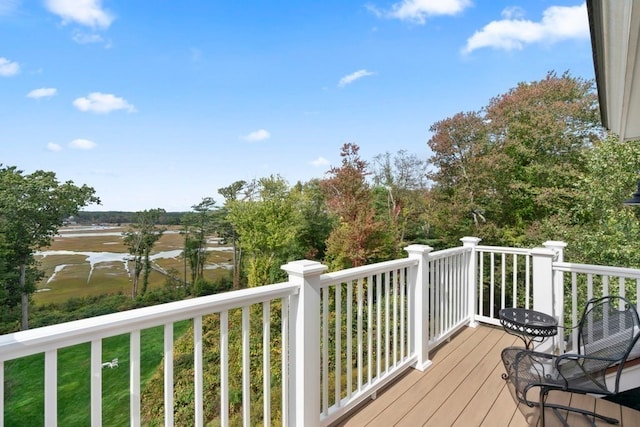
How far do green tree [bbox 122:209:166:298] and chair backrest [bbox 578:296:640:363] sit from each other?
64.4ft

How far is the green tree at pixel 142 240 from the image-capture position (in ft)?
60.0

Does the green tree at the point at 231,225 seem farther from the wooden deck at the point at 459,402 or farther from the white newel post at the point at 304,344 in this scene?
the white newel post at the point at 304,344

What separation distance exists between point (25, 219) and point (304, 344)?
19.0 meters

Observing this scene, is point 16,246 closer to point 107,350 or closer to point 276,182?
point 107,350

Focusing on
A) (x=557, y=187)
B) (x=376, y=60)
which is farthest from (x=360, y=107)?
(x=557, y=187)

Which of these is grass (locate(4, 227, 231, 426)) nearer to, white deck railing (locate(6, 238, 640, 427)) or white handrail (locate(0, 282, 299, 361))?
white deck railing (locate(6, 238, 640, 427))

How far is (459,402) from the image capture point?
2529 millimetres

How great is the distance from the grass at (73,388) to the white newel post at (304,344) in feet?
34.5

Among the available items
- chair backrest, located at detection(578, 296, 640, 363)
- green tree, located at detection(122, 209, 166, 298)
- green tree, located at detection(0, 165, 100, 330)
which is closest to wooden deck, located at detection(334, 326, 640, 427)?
chair backrest, located at detection(578, 296, 640, 363)

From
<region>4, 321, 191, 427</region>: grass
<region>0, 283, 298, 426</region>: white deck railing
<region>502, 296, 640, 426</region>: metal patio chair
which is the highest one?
<region>0, 283, 298, 426</region>: white deck railing

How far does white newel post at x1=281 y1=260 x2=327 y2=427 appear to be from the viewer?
1950 millimetres

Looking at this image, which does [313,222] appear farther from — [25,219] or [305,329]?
[305,329]

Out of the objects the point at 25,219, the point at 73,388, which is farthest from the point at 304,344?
the point at 25,219

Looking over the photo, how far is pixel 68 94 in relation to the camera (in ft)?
66.0
